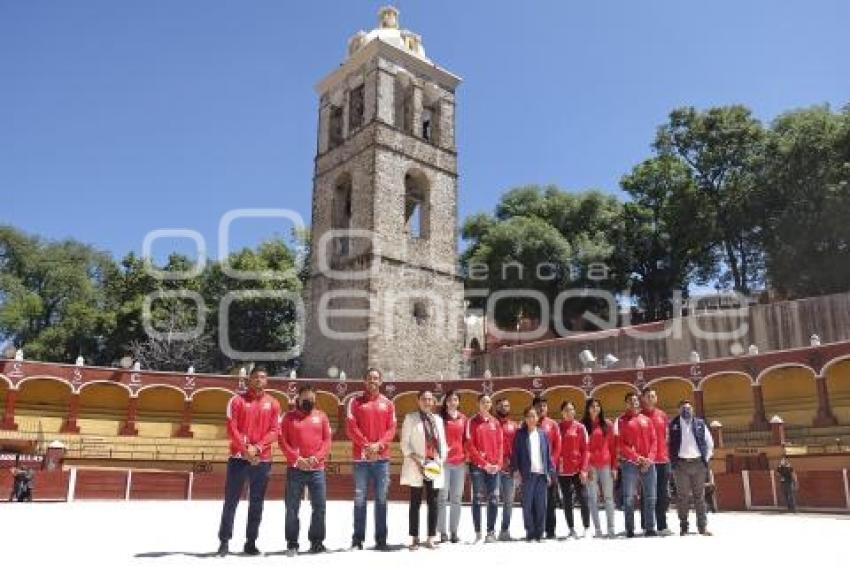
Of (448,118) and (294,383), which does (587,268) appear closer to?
(448,118)

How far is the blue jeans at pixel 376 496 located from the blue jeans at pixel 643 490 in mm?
3094

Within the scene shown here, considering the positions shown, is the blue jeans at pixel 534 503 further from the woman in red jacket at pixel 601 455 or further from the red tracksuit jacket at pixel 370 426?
the red tracksuit jacket at pixel 370 426

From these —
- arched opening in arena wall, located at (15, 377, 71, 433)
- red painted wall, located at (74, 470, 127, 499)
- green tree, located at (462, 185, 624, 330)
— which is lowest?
red painted wall, located at (74, 470, 127, 499)

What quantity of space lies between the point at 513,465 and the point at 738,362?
60.7 ft

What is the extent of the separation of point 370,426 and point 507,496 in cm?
208

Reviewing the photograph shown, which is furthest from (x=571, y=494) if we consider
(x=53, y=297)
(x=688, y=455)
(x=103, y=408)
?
(x=53, y=297)

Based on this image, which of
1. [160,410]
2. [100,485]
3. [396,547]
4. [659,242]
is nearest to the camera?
[396,547]

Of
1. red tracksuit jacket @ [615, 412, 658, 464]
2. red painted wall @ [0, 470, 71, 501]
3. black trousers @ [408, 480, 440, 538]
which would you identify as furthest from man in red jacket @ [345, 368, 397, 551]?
red painted wall @ [0, 470, 71, 501]

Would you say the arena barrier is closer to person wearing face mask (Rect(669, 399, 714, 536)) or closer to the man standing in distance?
person wearing face mask (Rect(669, 399, 714, 536))

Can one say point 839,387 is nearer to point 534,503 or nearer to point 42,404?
point 534,503

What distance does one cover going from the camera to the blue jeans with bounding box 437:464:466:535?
7500 mm

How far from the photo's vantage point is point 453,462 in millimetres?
7766

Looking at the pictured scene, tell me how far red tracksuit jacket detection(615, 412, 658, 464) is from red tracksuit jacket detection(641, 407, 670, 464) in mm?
59

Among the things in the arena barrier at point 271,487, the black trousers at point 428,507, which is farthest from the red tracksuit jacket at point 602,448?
the arena barrier at point 271,487
